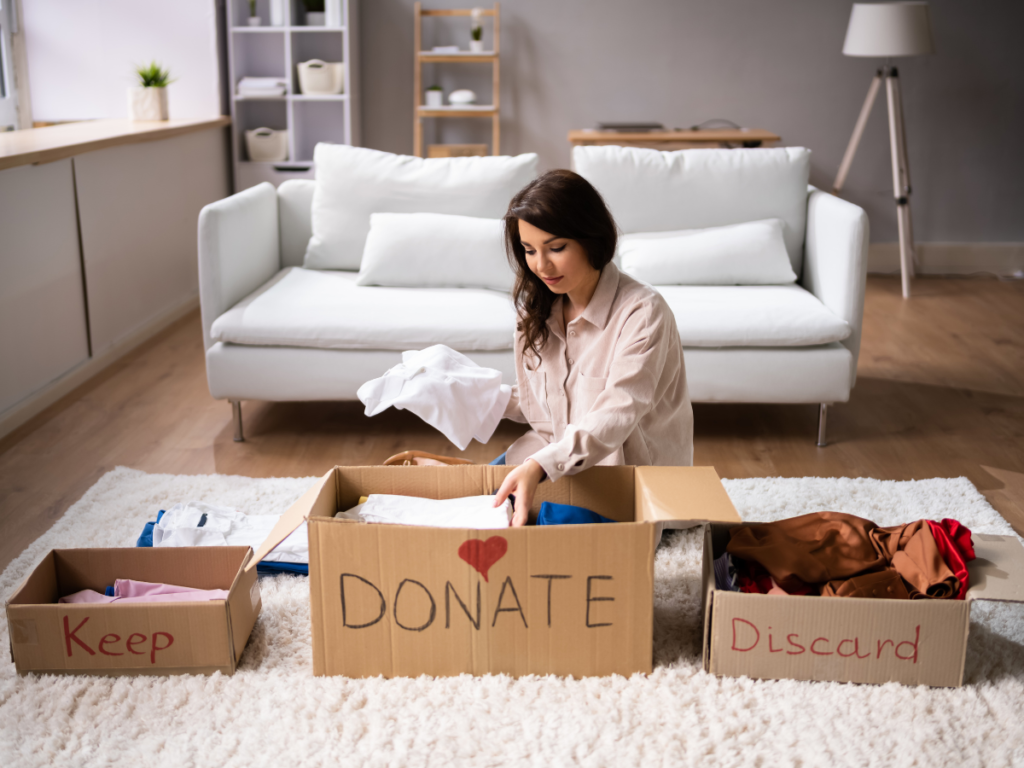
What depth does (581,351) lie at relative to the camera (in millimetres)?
1688

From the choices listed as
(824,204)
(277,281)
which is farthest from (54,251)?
(824,204)

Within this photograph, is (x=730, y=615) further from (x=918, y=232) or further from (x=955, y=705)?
(x=918, y=232)

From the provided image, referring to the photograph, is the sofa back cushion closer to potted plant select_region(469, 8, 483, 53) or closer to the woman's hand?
the woman's hand

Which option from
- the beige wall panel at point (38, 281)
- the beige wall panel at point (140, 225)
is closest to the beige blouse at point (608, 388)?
the beige wall panel at point (38, 281)

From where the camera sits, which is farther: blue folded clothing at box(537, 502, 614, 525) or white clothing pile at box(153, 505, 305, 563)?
white clothing pile at box(153, 505, 305, 563)

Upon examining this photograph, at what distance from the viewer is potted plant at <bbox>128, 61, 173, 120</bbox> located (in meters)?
4.04

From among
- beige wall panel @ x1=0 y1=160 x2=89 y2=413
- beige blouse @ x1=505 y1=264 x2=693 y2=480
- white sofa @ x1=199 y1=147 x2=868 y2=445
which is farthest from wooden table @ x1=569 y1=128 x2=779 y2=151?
beige blouse @ x1=505 y1=264 x2=693 y2=480

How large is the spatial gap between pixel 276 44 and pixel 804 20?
282 cm

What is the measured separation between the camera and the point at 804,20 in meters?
4.86

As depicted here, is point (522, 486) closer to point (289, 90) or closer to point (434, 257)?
point (434, 257)

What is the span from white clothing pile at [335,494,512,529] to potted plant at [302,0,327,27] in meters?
3.82

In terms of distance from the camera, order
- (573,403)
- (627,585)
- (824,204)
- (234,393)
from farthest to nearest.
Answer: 1. (824,204)
2. (234,393)
3. (573,403)
4. (627,585)

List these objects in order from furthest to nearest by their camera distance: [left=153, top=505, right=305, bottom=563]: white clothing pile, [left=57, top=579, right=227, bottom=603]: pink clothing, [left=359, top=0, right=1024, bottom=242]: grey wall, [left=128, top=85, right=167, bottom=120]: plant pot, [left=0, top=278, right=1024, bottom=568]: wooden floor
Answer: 1. [left=359, top=0, right=1024, bottom=242]: grey wall
2. [left=128, top=85, right=167, bottom=120]: plant pot
3. [left=0, top=278, right=1024, bottom=568]: wooden floor
4. [left=153, top=505, right=305, bottom=563]: white clothing pile
5. [left=57, top=579, right=227, bottom=603]: pink clothing

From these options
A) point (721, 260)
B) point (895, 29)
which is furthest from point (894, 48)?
point (721, 260)
